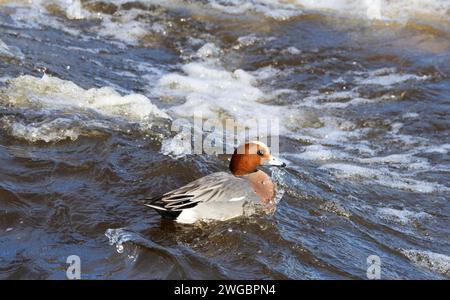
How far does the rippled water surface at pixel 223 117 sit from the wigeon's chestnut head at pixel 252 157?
1.24 feet

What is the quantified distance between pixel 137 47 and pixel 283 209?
4.99m

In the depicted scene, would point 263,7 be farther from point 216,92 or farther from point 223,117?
point 223,117

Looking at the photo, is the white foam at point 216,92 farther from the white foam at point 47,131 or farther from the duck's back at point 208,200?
the duck's back at point 208,200

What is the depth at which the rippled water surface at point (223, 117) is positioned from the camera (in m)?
4.92

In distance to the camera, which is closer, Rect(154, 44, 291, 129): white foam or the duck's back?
the duck's back

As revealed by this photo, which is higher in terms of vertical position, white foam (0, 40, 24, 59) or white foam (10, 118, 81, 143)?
white foam (0, 40, 24, 59)

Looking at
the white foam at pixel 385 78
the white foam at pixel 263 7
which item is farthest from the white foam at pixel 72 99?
the white foam at pixel 263 7

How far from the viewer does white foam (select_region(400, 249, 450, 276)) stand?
199 inches

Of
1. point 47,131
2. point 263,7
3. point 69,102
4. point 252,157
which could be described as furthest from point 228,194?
point 263,7

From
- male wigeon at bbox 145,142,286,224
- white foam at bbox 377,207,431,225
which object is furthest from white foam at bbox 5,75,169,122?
white foam at bbox 377,207,431,225

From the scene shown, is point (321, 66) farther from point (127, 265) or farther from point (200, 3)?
point (127, 265)

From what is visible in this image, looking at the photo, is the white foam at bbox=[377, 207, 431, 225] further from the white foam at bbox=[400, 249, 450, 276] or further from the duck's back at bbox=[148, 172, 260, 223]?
the duck's back at bbox=[148, 172, 260, 223]

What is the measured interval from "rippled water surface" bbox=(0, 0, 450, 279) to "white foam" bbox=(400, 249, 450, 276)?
0.6 inches
